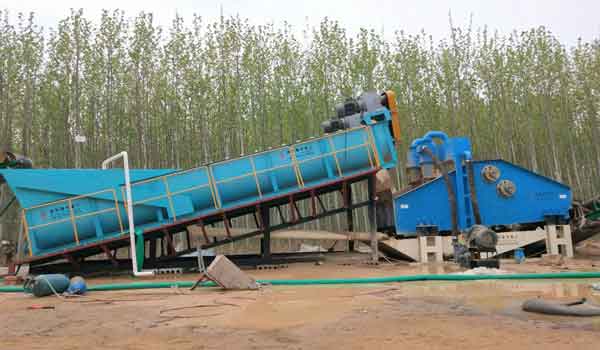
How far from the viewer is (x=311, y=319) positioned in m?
4.60

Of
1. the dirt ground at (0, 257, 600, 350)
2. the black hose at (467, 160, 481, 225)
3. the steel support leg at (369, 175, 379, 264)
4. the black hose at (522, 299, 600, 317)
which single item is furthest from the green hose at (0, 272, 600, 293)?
the black hose at (467, 160, 481, 225)

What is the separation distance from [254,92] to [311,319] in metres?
18.8

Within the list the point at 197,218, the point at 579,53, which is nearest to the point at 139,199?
the point at 197,218

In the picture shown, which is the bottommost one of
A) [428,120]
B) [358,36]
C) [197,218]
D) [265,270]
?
[265,270]

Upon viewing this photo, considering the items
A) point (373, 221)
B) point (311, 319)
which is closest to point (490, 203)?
point (373, 221)

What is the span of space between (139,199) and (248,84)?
13329 millimetres

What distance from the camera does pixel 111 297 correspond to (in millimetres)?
6863

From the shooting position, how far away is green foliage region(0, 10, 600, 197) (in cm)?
1984

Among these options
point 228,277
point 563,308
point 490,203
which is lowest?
point 563,308

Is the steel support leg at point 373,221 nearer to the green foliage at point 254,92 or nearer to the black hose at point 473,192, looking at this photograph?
the black hose at point 473,192

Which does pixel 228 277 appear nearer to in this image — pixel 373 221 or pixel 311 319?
pixel 311 319

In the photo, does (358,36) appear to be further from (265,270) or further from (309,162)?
(265,270)

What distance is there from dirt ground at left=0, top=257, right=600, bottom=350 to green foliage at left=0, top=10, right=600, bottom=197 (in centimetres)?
1443

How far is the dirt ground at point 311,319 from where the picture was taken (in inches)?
143
